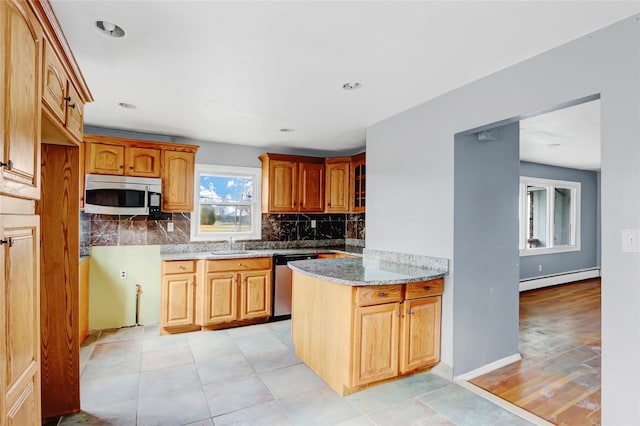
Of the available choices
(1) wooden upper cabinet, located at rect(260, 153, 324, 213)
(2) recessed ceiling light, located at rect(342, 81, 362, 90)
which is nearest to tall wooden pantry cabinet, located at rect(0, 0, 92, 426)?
(2) recessed ceiling light, located at rect(342, 81, 362, 90)

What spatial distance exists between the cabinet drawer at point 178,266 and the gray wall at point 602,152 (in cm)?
218

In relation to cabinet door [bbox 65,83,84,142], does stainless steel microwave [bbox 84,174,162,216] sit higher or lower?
lower

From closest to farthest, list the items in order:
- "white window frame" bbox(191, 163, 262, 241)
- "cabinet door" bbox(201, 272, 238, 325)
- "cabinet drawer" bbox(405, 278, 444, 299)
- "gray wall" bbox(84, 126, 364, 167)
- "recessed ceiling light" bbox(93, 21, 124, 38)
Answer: "recessed ceiling light" bbox(93, 21, 124, 38)
"cabinet drawer" bbox(405, 278, 444, 299)
"cabinet door" bbox(201, 272, 238, 325)
"gray wall" bbox(84, 126, 364, 167)
"white window frame" bbox(191, 163, 262, 241)

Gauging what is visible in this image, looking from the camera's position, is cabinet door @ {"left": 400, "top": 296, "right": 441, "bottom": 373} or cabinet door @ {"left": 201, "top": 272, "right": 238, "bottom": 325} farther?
cabinet door @ {"left": 201, "top": 272, "right": 238, "bottom": 325}

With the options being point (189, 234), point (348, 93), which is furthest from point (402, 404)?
point (189, 234)

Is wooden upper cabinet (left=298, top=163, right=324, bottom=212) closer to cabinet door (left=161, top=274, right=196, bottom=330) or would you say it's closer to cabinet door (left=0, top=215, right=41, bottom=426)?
cabinet door (left=161, top=274, right=196, bottom=330)

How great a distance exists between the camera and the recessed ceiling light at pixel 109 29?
184 cm

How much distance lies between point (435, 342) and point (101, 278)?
3610mm

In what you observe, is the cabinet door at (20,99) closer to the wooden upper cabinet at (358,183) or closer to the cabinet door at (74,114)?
the cabinet door at (74,114)

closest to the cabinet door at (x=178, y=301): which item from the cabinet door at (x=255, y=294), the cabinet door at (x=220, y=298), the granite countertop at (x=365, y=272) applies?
the cabinet door at (x=220, y=298)

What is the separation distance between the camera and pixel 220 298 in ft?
12.7

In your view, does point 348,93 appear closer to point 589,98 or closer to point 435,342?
point 589,98

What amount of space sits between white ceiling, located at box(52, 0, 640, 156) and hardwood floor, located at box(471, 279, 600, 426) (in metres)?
2.34

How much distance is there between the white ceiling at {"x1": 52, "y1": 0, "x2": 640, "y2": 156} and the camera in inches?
66.9
